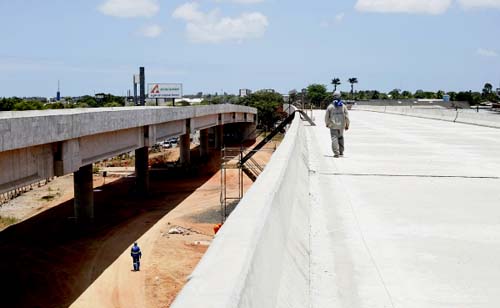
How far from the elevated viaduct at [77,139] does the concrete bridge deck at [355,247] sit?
1101 centimetres

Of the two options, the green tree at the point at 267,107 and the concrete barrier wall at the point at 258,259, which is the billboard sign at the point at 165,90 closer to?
the green tree at the point at 267,107

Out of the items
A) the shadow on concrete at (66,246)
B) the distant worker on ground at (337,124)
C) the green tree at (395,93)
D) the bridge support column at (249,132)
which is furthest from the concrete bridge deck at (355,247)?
the green tree at (395,93)

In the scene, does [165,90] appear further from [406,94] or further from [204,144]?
[406,94]

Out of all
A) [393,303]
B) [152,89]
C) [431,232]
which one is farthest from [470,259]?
[152,89]

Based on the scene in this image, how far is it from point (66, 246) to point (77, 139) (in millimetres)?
8017

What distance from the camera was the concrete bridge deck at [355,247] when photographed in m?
2.97

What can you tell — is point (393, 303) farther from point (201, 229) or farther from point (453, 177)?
point (201, 229)

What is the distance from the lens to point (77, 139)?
22844mm

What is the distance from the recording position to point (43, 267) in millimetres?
24734

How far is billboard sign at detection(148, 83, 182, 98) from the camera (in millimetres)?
103625

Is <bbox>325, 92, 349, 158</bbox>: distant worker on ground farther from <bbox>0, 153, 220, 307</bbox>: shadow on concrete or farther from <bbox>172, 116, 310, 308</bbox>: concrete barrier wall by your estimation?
<bbox>0, 153, 220, 307</bbox>: shadow on concrete

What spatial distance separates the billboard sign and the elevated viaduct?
57.9 metres

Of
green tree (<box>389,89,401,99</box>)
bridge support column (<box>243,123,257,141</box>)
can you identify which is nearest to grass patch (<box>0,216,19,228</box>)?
bridge support column (<box>243,123,257,141</box>)

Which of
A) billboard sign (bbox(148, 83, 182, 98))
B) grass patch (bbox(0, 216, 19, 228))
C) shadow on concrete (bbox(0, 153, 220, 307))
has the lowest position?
grass patch (bbox(0, 216, 19, 228))
